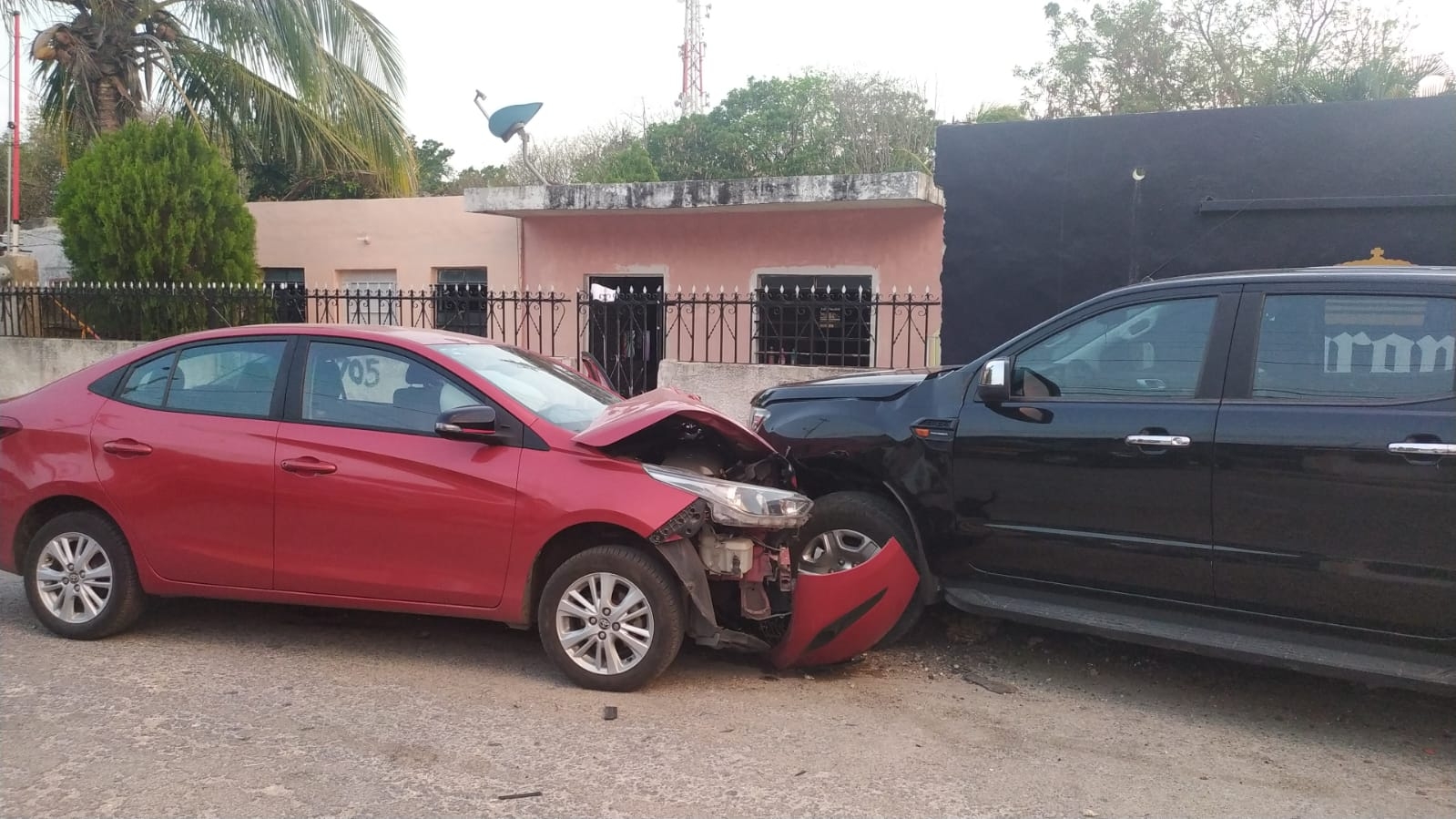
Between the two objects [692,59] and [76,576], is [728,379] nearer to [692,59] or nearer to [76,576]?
[76,576]

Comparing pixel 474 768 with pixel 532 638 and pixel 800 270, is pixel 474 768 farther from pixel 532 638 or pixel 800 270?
pixel 800 270

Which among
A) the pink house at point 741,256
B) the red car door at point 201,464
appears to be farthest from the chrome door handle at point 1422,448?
the pink house at point 741,256

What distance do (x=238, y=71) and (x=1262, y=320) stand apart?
1434 centimetres

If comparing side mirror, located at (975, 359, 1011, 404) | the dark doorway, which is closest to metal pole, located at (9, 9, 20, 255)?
the dark doorway

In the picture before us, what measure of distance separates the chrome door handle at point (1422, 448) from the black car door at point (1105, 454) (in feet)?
2.15

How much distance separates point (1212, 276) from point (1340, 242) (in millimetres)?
4918

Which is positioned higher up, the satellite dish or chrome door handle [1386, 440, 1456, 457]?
the satellite dish

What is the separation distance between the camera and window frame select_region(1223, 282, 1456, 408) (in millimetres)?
4270

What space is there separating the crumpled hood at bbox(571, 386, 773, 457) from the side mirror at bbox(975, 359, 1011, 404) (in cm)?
107

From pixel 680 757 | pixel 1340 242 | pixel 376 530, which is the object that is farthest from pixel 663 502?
pixel 1340 242

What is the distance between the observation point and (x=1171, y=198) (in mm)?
9391

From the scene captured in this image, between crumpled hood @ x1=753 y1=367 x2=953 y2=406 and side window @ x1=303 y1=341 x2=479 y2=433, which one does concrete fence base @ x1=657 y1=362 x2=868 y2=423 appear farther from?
side window @ x1=303 y1=341 x2=479 y2=433

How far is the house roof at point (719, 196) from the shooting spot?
11.4 meters

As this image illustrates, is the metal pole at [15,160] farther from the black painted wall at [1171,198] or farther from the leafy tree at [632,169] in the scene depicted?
the black painted wall at [1171,198]
